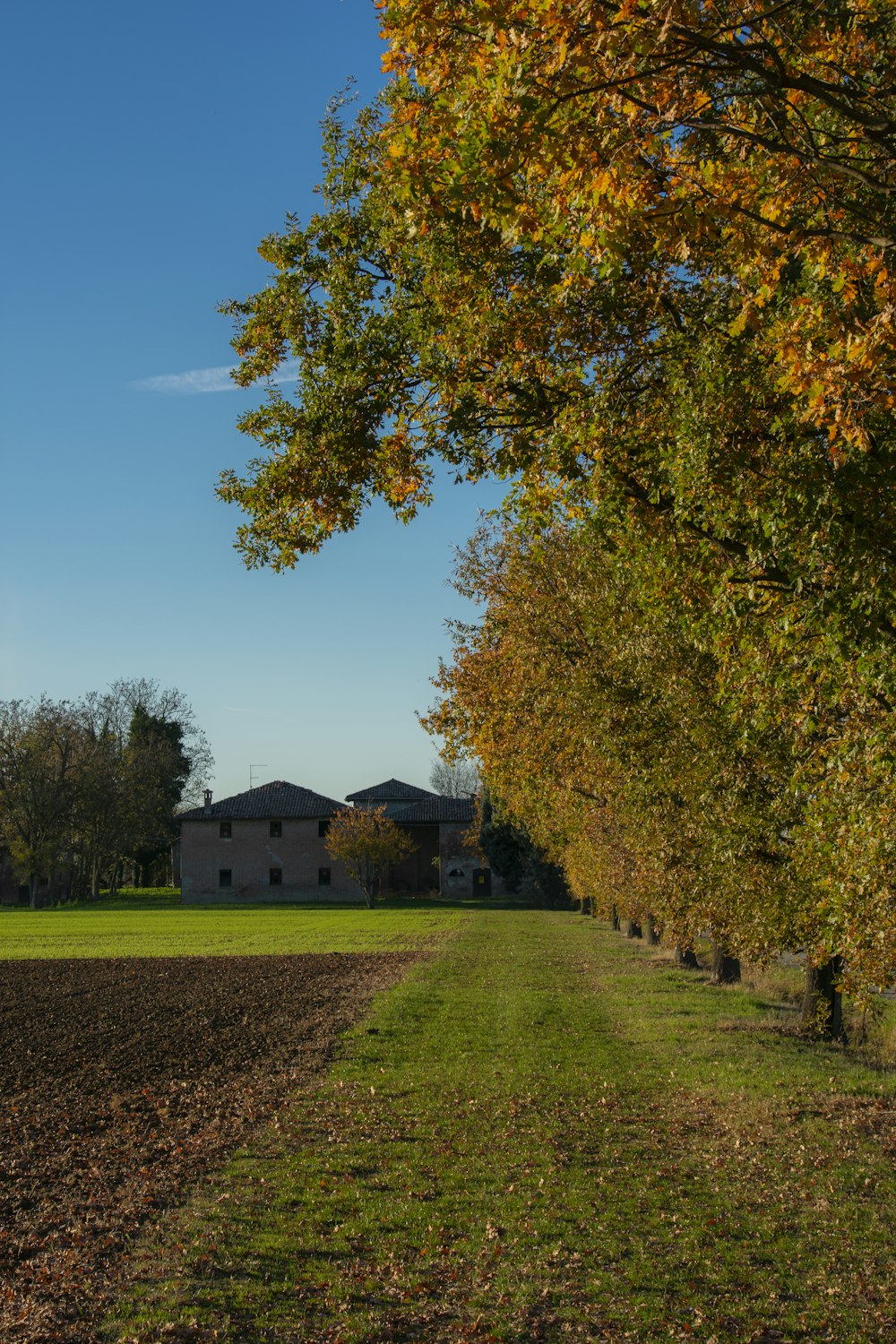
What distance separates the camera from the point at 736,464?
7.86 metres

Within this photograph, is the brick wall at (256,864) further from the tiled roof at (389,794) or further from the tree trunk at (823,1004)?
the tree trunk at (823,1004)

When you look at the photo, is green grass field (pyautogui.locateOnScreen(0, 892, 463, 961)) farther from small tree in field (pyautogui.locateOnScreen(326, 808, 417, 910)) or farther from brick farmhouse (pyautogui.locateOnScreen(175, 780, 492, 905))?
brick farmhouse (pyautogui.locateOnScreen(175, 780, 492, 905))

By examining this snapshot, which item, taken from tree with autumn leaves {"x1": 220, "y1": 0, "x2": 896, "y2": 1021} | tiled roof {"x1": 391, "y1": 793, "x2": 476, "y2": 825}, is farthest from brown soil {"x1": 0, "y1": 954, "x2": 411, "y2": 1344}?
tiled roof {"x1": 391, "y1": 793, "x2": 476, "y2": 825}

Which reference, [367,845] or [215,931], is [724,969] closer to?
[215,931]

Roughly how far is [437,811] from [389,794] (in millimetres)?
7759

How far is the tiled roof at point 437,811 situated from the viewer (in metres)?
80.3

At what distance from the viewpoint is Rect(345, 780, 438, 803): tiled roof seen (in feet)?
290

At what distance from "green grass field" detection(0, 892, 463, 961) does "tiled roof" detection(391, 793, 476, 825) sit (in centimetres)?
1477

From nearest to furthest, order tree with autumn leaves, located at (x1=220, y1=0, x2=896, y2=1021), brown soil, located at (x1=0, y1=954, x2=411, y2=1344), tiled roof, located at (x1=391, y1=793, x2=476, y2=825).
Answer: tree with autumn leaves, located at (x1=220, y1=0, x2=896, y2=1021) < brown soil, located at (x1=0, y1=954, x2=411, y2=1344) < tiled roof, located at (x1=391, y1=793, x2=476, y2=825)

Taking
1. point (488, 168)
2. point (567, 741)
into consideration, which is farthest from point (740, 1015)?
point (488, 168)

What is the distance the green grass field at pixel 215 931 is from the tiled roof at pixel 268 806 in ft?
36.9

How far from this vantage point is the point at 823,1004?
16.8 metres

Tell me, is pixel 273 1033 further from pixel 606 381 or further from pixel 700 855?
pixel 606 381

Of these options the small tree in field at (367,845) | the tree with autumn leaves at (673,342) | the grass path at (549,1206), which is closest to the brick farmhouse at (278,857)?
the small tree in field at (367,845)
